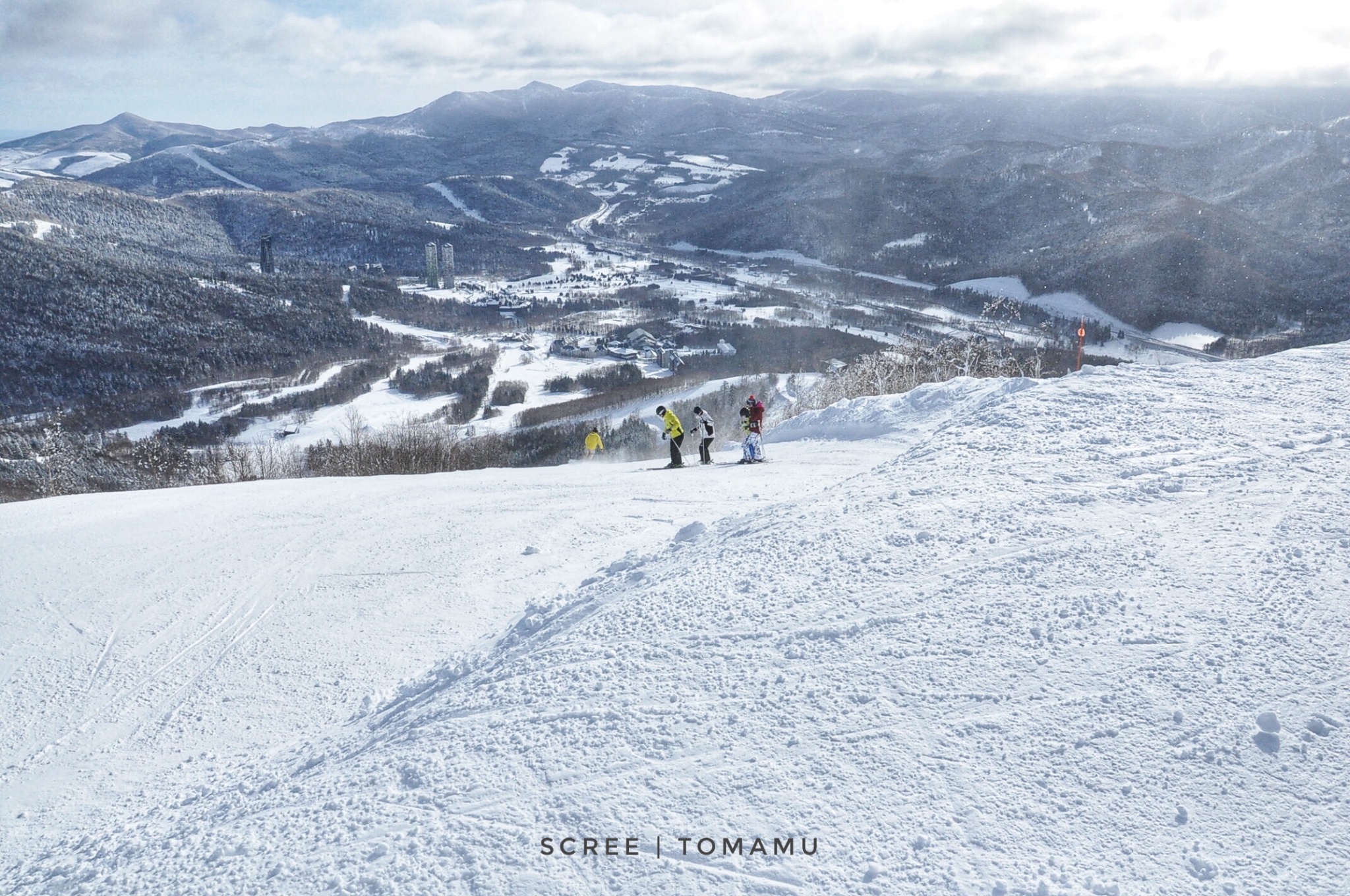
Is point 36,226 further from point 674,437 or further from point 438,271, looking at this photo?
point 674,437

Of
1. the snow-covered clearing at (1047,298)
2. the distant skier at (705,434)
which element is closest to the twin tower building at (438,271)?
the snow-covered clearing at (1047,298)

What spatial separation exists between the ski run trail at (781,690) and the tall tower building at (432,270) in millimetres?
116415

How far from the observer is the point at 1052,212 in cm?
13650

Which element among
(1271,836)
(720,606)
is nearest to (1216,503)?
(1271,836)

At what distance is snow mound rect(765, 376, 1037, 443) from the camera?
14.2 metres

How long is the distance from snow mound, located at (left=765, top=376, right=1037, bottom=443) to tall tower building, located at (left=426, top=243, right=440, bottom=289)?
111718 mm

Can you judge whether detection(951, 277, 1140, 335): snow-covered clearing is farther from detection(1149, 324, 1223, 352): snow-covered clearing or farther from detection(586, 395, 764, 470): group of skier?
detection(586, 395, 764, 470): group of skier

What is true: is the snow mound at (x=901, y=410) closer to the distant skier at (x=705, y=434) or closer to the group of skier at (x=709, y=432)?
the group of skier at (x=709, y=432)

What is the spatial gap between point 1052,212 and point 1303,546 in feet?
495

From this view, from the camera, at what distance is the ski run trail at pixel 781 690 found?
3.70 meters

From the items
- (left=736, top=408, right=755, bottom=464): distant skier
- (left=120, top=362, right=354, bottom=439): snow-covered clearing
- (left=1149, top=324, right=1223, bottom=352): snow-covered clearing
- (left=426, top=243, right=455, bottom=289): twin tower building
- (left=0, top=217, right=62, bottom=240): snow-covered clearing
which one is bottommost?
(left=120, top=362, right=354, bottom=439): snow-covered clearing

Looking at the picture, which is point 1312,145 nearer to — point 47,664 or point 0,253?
point 47,664

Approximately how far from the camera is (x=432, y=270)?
11994 cm

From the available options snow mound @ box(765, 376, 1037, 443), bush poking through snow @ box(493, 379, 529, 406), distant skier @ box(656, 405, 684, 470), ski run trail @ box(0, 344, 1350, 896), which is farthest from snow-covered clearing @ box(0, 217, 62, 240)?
ski run trail @ box(0, 344, 1350, 896)
